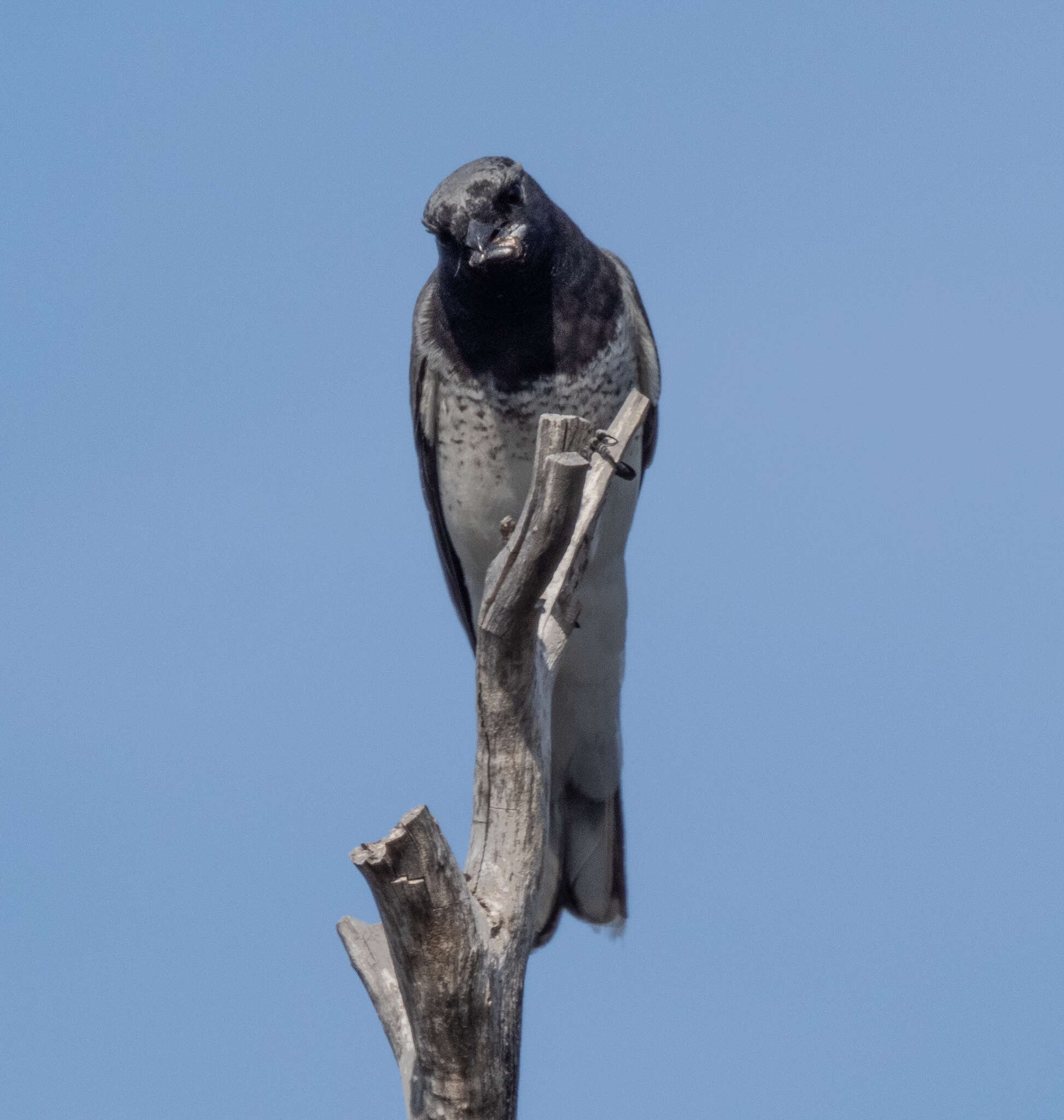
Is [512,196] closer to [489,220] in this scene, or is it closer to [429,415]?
[489,220]

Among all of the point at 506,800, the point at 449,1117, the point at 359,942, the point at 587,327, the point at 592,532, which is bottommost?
the point at 449,1117

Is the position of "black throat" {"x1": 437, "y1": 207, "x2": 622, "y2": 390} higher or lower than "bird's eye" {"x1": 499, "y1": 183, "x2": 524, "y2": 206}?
lower

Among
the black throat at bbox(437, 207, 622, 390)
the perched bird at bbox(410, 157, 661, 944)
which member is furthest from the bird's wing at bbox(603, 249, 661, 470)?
the black throat at bbox(437, 207, 622, 390)

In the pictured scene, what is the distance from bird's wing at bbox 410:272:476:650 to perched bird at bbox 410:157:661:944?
11 mm

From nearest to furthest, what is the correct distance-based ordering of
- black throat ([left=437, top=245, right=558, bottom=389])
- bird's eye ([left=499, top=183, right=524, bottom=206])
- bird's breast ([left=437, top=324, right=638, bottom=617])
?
1. bird's eye ([left=499, top=183, right=524, bottom=206])
2. black throat ([left=437, top=245, right=558, bottom=389])
3. bird's breast ([left=437, top=324, right=638, bottom=617])

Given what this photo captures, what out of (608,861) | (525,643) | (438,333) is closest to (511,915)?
(525,643)

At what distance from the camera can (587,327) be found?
290 inches

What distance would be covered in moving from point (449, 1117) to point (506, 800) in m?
1.07

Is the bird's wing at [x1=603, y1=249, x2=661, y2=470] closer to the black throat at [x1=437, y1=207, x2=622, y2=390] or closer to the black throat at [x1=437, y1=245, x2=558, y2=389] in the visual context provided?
the black throat at [x1=437, y1=207, x2=622, y2=390]

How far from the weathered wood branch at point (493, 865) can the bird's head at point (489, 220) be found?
1.44 m

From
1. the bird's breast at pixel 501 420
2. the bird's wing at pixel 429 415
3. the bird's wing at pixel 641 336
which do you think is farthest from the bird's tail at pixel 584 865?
the bird's wing at pixel 641 336

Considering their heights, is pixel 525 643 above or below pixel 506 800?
above

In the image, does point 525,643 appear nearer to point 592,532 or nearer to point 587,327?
point 592,532

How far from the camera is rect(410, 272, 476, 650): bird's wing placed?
25.1 feet
